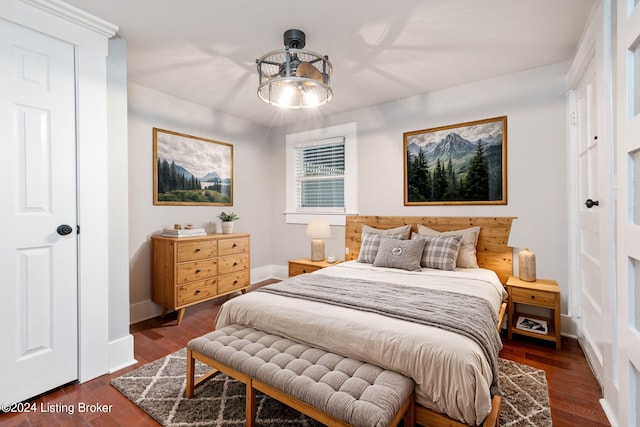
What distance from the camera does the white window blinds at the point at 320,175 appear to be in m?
4.25

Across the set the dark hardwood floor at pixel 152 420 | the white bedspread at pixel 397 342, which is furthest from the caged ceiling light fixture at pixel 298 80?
the dark hardwood floor at pixel 152 420

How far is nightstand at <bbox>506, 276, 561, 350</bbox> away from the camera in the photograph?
8.23ft

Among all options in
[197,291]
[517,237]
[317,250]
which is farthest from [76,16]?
[517,237]

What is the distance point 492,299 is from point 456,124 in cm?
195

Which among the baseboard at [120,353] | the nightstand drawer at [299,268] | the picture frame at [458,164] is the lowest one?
the baseboard at [120,353]

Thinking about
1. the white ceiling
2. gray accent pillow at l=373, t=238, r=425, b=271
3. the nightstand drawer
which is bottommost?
the nightstand drawer

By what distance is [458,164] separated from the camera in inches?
130

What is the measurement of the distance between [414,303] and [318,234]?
6.98ft

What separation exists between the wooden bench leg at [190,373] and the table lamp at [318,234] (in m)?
2.28

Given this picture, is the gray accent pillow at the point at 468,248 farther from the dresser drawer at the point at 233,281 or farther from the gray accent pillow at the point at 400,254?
the dresser drawer at the point at 233,281

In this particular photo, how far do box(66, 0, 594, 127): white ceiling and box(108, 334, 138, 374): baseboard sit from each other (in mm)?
2319

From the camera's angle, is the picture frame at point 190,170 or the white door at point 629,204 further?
the picture frame at point 190,170

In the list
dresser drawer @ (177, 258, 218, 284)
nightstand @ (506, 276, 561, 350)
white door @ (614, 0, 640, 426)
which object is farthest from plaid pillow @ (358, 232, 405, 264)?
white door @ (614, 0, 640, 426)

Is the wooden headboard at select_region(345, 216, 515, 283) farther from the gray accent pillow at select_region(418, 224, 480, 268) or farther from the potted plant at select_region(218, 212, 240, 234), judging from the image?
the potted plant at select_region(218, 212, 240, 234)
